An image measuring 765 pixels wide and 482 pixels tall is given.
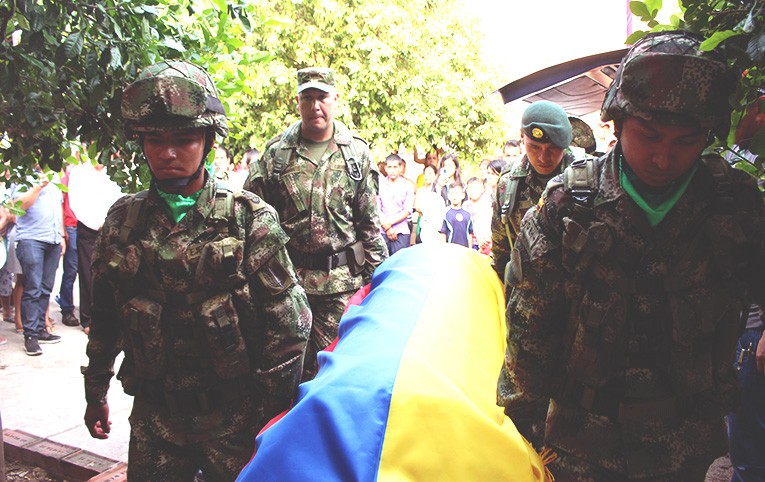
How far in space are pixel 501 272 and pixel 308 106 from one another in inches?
64.3

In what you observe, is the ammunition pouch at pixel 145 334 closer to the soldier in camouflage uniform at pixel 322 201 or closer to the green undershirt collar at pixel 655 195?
the green undershirt collar at pixel 655 195

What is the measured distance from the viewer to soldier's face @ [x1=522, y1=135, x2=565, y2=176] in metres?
3.62

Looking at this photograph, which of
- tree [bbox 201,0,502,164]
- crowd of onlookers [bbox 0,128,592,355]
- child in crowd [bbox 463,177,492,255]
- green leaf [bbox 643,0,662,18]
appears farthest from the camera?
tree [bbox 201,0,502,164]

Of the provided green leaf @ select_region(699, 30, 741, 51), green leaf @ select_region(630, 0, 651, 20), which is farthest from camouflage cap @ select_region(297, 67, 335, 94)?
green leaf @ select_region(699, 30, 741, 51)

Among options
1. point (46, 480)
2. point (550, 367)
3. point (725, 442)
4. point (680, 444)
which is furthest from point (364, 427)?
point (46, 480)

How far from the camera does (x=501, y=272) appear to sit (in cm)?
401

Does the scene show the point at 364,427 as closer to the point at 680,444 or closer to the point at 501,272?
the point at 680,444

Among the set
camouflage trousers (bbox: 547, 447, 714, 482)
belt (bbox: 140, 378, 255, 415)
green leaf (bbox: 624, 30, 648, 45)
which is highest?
green leaf (bbox: 624, 30, 648, 45)

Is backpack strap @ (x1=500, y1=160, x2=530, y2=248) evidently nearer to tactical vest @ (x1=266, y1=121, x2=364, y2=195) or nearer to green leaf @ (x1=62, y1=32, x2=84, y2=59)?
tactical vest @ (x1=266, y1=121, x2=364, y2=195)

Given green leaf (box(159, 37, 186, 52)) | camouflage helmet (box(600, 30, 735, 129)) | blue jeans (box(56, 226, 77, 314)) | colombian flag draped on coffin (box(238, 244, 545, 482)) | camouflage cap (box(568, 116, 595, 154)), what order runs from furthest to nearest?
blue jeans (box(56, 226, 77, 314)) → camouflage cap (box(568, 116, 595, 154)) → green leaf (box(159, 37, 186, 52)) → colombian flag draped on coffin (box(238, 244, 545, 482)) → camouflage helmet (box(600, 30, 735, 129))

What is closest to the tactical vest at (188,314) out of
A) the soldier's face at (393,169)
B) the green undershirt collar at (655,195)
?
the green undershirt collar at (655,195)

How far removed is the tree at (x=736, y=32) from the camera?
168cm

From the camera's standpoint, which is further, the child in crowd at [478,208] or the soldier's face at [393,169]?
the soldier's face at [393,169]

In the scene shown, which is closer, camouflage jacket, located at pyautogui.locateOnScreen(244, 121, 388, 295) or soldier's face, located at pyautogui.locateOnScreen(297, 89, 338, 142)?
camouflage jacket, located at pyautogui.locateOnScreen(244, 121, 388, 295)
